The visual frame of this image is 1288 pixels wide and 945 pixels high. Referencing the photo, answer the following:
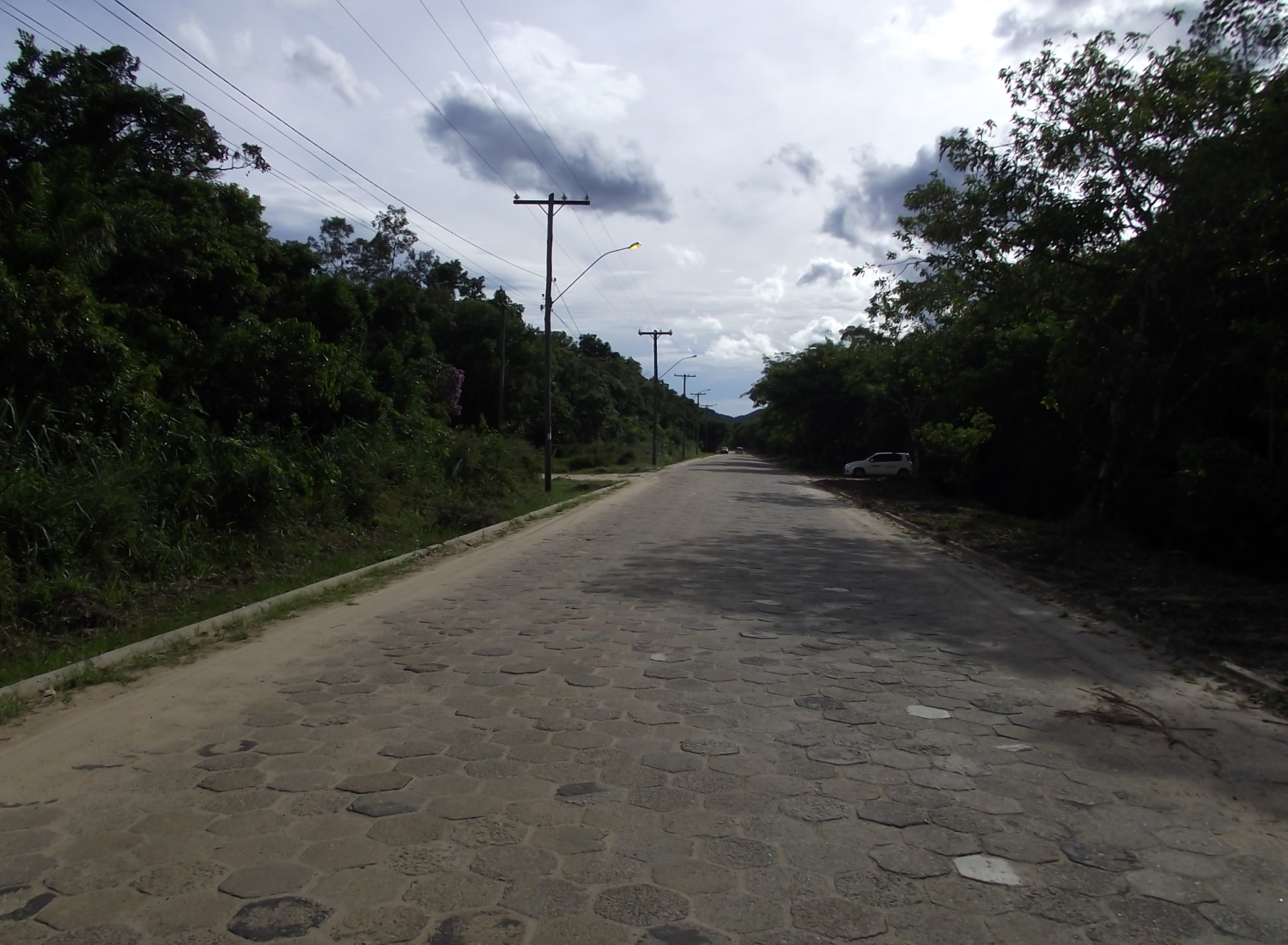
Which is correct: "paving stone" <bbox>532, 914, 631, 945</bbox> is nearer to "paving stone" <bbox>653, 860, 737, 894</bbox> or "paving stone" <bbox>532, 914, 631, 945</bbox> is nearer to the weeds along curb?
"paving stone" <bbox>653, 860, 737, 894</bbox>

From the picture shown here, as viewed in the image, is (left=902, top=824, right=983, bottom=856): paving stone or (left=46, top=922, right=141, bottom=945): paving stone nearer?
(left=46, top=922, right=141, bottom=945): paving stone

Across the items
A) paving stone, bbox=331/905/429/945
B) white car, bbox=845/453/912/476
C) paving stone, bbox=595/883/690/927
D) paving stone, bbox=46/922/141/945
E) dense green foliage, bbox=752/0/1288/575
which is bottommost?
paving stone, bbox=46/922/141/945

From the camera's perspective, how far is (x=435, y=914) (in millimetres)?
3664

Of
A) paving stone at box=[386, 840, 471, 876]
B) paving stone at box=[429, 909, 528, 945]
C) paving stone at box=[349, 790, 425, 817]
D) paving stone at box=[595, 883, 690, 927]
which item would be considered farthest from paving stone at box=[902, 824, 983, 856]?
paving stone at box=[349, 790, 425, 817]

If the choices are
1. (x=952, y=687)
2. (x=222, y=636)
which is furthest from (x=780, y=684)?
(x=222, y=636)

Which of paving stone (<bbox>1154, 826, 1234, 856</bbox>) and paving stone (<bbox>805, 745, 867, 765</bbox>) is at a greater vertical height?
paving stone (<bbox>1154, 826, 1234, 856</bbox>)

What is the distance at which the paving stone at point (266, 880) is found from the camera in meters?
3.84

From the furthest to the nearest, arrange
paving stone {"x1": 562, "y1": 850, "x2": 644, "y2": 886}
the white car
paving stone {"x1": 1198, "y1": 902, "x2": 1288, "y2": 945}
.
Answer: the white car
paving stone {"x1": 562, "y1": 850, "x2": 644, "y2": 886}
paving stone {"x1": 1198, "y1": 902, "x2": 1288, "y2": 945}

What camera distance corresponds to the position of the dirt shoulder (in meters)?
8.29

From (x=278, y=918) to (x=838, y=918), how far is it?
2.15 meters

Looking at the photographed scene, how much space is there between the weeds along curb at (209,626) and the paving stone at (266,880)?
11.6ft

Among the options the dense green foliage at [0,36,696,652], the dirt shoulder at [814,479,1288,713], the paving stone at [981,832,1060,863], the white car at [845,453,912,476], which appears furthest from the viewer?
the white car at [845,453,912,476]

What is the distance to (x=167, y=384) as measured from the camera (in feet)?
50.6

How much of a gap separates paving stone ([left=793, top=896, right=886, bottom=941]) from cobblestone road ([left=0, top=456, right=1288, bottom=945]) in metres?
0.02
